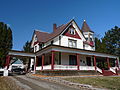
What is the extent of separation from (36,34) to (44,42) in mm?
3469

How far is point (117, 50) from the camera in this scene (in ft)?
157

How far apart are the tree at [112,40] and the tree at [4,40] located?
37.9 m

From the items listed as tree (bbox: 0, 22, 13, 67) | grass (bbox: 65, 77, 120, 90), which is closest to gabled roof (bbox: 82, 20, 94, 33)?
tree (bbox: 0, 22, 13, 67)

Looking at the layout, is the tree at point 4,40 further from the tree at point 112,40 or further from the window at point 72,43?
the tree at point 112,40

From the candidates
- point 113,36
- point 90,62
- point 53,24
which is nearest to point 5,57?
point 53,24

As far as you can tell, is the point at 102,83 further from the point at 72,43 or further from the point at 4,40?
the point at 4,40

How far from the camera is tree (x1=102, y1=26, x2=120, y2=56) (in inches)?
1932

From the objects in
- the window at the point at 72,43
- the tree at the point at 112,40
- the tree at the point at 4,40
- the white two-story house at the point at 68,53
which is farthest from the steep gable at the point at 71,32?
the tree at the point at 112,40

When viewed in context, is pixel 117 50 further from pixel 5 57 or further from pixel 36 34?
pixel 5 57

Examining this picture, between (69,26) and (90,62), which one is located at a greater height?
(69,26)

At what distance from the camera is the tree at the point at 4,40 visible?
69.7ft

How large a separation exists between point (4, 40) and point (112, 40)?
4386cm

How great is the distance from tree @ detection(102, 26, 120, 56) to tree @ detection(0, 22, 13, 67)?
3790 centimetres

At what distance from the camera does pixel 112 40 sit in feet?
171
